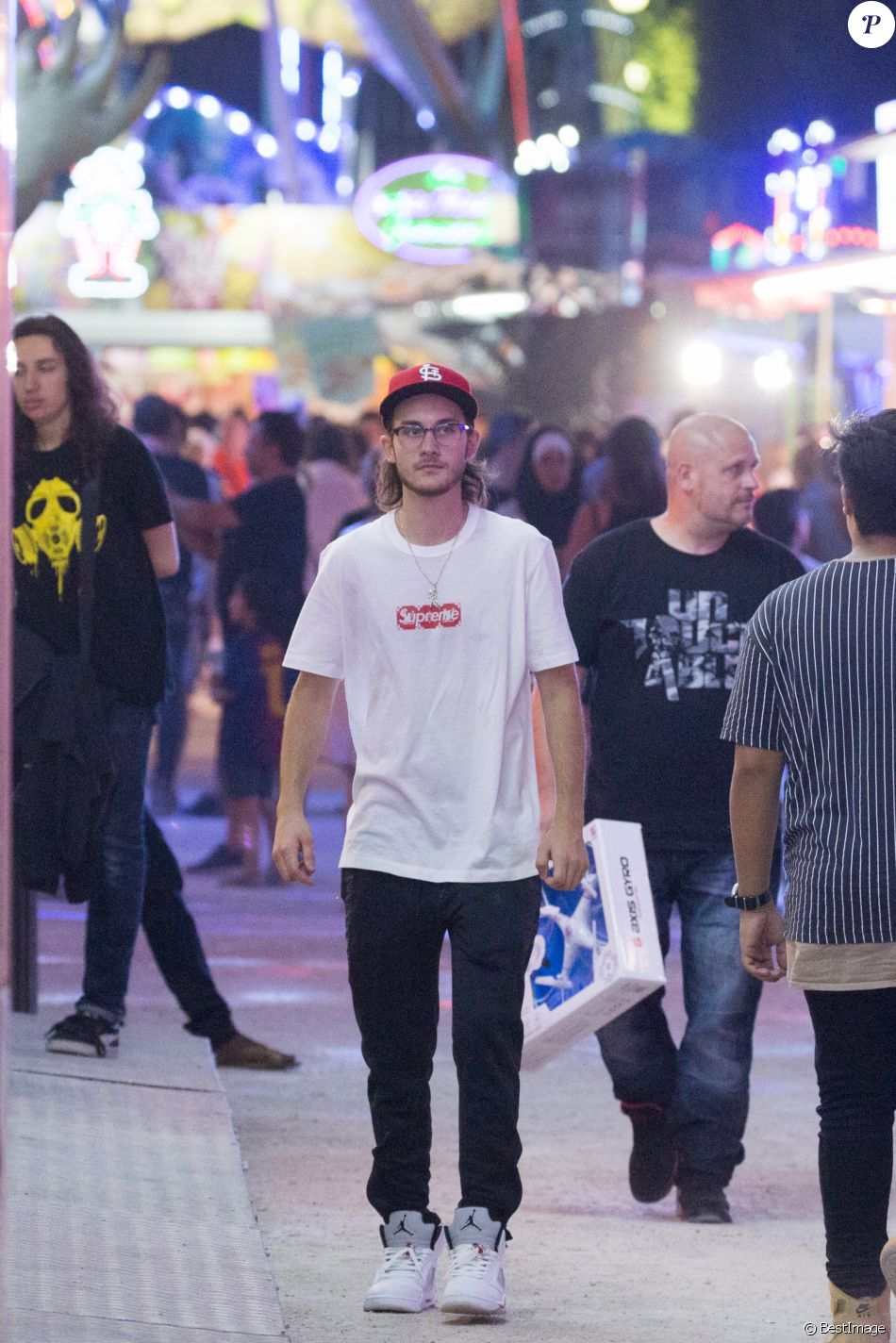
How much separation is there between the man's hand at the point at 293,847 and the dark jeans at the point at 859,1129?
114cm

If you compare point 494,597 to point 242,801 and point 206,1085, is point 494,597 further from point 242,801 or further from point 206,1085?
point 242,801

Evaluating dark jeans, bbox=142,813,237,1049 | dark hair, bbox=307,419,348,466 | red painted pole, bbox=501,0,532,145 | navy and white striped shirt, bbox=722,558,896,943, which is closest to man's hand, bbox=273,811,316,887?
navy and white striped shirt, bbox=722,558,896,943

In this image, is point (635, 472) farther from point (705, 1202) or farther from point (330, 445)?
point (705, 1202)

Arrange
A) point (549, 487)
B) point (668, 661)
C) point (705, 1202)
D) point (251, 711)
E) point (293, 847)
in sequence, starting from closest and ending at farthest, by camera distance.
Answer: point (293, 847), point (705, 1202), point (668, 661), point (251, 711), point (549, 487)

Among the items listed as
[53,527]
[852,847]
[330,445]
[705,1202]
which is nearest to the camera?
[852,847]

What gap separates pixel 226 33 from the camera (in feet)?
167

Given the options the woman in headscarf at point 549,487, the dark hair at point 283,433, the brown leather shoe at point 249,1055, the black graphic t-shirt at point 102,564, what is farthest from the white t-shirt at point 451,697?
the woman in headscarf at point 549,487

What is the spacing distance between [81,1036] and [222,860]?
4646mm

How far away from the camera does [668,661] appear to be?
5.64 metres

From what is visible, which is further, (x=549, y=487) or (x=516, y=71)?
(x=516, y=71)

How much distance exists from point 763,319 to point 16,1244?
3539 centimetres

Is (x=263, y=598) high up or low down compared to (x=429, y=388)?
down

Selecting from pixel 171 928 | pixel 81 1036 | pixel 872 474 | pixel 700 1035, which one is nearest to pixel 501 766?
pixel 872 474

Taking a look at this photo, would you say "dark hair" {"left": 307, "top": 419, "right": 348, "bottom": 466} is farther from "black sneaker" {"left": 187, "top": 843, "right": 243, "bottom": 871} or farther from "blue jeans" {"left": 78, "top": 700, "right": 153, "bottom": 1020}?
"blue jeans" {"left": 78, "top": 700, "right": 153, "bottom": 1020}
